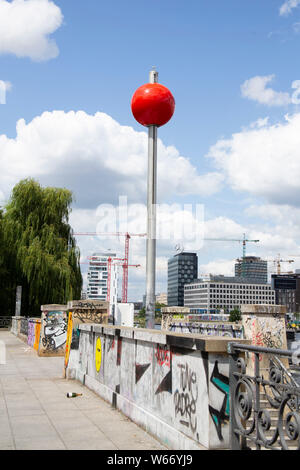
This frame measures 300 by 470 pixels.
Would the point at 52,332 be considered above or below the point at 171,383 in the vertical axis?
below

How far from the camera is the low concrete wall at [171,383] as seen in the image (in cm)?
486

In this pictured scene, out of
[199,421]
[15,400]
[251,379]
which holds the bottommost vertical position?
[15,400]

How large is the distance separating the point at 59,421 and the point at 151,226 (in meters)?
7.27

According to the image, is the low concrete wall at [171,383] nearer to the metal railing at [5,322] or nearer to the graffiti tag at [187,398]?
the graffiti tag at [187,398]

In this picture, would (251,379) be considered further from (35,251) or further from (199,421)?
(35,251)

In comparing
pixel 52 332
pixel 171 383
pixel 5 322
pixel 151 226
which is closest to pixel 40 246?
pixel 5 322

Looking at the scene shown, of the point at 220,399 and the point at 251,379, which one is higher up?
the point at 251,379

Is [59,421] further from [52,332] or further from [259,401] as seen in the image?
[52,332]

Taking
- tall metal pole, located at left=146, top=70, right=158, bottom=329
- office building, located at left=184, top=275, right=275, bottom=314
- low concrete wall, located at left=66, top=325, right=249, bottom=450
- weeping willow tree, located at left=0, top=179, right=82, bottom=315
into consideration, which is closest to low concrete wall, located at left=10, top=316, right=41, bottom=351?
weeping willow tree, located at left=0, top=179, right=82, bottom=315

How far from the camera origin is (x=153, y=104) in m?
13.3

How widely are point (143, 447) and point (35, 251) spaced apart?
97.9 feet

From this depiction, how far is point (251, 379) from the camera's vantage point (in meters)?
4.27

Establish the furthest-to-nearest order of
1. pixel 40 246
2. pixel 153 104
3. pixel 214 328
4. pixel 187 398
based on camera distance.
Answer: pixel 40 246 → pixel 214 328 → pixel 153 104 → pixel 187 398

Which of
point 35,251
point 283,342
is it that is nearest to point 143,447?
point 283,342
